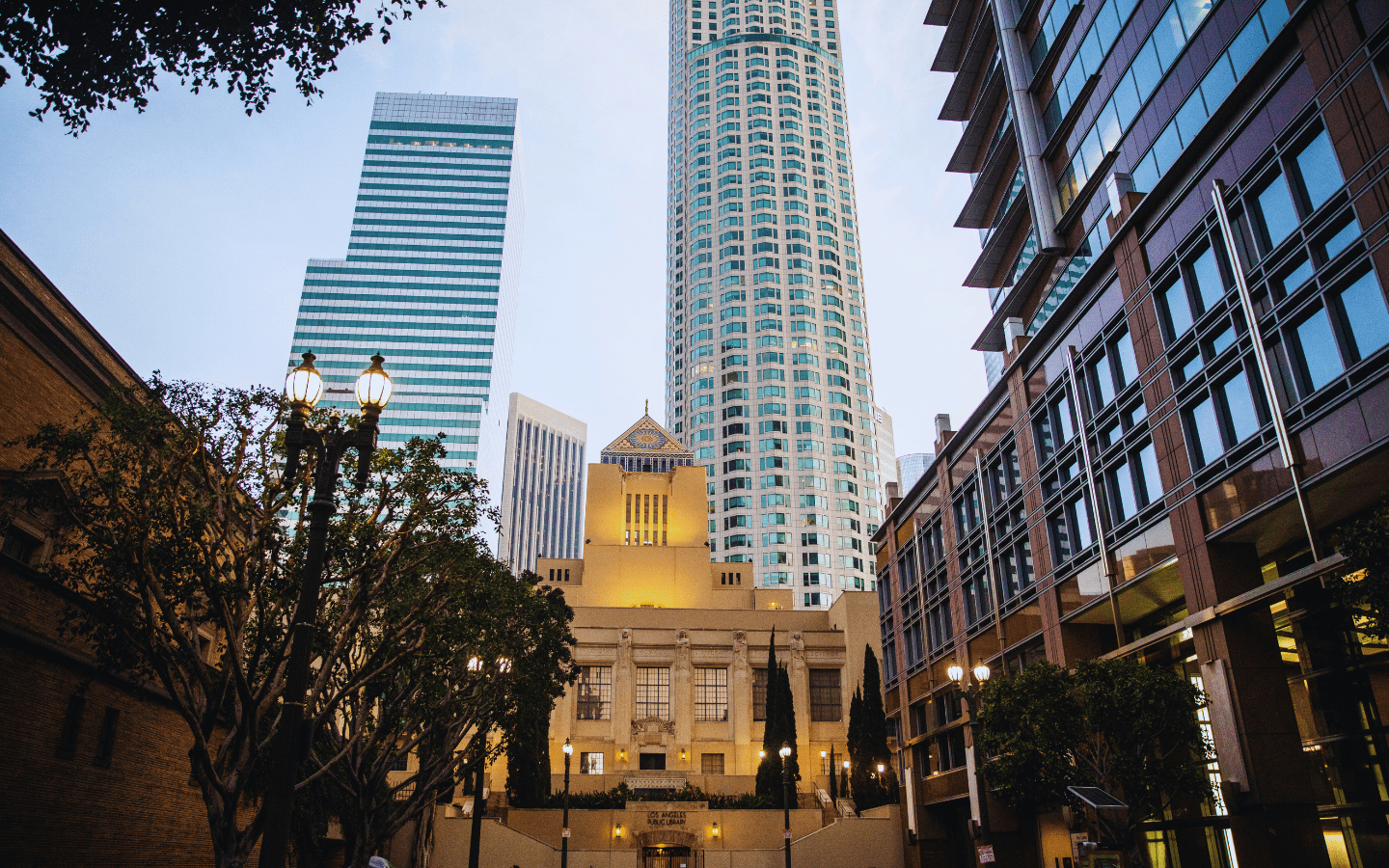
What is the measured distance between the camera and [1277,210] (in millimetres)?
23328

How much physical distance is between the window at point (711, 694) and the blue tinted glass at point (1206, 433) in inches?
2104

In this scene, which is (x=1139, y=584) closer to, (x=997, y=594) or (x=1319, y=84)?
(x=997, y=594)

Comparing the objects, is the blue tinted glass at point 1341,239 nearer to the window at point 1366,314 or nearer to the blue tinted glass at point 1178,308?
the window at point 1366,314

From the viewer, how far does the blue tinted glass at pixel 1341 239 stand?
20531 millimetres

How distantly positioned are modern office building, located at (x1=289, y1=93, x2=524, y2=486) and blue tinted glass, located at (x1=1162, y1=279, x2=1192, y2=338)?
428 feet

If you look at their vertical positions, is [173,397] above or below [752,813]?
above

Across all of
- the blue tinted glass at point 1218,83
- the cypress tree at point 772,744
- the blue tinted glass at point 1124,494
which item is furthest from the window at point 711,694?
the blue tinted glass at point 1218,83

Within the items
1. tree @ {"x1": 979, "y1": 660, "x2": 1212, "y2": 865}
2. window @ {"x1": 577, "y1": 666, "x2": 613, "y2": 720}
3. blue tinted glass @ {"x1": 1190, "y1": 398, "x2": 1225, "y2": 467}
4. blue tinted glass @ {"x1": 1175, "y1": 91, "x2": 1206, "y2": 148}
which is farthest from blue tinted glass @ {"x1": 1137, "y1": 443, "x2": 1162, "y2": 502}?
window @ {"x1": 577, "y1": 666, "x2": 613, "y2": 720}

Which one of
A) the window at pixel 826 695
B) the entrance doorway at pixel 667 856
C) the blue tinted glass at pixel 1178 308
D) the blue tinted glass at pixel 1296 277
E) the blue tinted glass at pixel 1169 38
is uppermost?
the blue tinted glass at pixel 1169 38

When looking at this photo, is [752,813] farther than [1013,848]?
Yes

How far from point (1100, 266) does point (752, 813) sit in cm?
3427

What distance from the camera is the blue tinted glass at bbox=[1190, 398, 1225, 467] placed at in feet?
82.7

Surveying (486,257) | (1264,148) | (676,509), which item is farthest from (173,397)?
(486,257)

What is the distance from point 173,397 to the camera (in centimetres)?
1820
